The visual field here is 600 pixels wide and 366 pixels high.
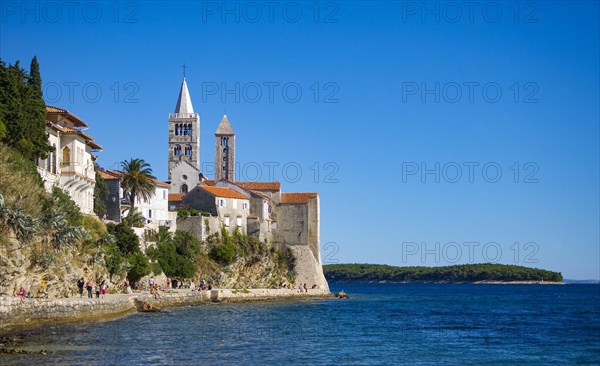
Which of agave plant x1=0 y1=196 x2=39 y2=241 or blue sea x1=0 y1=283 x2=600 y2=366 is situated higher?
agave plant x1=0 y1=196 x2=39 y2=241

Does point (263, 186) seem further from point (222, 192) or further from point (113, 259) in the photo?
point (113, 259)

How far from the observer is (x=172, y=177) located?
293 feet

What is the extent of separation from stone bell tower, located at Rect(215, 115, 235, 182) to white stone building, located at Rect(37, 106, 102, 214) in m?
42.2

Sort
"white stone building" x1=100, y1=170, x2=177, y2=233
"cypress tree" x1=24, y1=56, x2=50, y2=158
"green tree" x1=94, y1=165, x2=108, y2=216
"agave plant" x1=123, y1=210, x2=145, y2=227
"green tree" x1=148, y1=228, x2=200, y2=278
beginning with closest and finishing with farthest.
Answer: "cypress tree" x1=24, y1=56, x2=50, y2=158 < "green tree" x1=94, y1=165, x2=108, y2=216 < "agave plant" x1=123, y1=210, x2=145, y2=227 < "green tree" x1=148, y1=228, x2=200, y2=278 < "white stone building" x1=100, y1=170, x2=177, y2=233

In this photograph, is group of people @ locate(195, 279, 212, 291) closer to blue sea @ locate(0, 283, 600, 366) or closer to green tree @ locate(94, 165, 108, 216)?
green tree @ locate(94, 165, 108, 216)

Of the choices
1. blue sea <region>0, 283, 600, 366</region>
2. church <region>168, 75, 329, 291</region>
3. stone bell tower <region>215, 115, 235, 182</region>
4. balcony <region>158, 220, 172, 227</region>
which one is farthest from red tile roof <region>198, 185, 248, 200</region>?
blue sea <region>0, 283, 600, 366</region>

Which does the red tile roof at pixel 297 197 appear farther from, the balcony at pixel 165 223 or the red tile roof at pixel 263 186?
the balcony at pixel 165 223

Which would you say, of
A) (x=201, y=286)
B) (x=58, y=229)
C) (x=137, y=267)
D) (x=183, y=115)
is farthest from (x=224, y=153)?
(x=58, y=229)

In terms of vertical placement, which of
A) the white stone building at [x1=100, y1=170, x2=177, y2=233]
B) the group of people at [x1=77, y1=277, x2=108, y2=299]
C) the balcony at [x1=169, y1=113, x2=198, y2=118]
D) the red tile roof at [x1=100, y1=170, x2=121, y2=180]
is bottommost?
the group of people at [x1=77, y1=277, x2=108, y2=299]

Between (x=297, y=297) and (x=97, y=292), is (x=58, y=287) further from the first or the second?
(x=297, y=297)

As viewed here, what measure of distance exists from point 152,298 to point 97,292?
8.15 metres

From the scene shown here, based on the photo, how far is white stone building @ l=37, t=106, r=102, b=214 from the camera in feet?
168

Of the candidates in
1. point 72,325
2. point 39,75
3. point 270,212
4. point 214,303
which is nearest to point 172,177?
point 270,212

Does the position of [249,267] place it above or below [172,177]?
below
